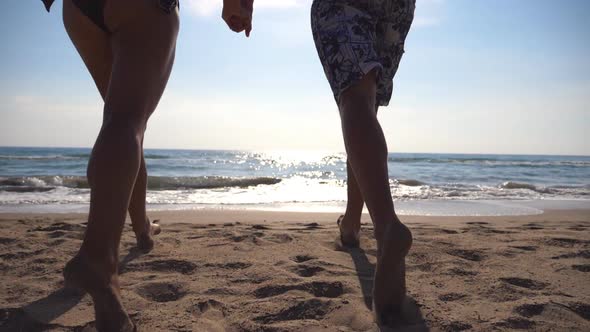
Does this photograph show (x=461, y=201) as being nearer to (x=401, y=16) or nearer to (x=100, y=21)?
(x=401, y=16)

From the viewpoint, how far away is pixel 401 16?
175 cm

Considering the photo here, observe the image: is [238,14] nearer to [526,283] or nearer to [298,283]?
[298,283]

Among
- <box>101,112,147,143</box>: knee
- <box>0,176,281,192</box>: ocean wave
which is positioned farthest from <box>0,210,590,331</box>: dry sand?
<box>0,176,281,192</box>: ocean wave

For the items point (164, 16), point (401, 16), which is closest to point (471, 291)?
point (401, 16)

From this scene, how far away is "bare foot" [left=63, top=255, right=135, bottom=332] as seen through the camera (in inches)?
42.1

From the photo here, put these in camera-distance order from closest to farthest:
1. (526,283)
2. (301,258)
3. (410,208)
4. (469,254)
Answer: (526,283)
(301,258)
(469,254)
(410,208)

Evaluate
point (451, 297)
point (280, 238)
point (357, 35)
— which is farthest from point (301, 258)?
point (357, 35)

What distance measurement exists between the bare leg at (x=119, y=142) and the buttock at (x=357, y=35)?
0.57 m

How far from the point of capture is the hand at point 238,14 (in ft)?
5.33

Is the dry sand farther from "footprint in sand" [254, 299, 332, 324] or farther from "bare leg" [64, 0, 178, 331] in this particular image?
"bare leg" [64, 0, 178, 331]

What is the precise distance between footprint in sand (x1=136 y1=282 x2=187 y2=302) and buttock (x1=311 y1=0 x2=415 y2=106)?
0.95 m

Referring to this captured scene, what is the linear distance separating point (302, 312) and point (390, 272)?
34 cm

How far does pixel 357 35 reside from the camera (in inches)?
61.4

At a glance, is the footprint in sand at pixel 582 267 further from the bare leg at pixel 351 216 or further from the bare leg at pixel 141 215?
the bare leg at pixel 141 215
